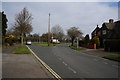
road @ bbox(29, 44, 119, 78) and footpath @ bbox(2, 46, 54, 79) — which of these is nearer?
footpath @ bbox(2, 46, 54, 79)

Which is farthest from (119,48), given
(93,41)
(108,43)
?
(93,41)

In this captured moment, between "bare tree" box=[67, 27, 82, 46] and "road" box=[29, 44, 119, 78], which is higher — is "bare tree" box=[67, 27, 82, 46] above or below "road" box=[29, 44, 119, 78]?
above

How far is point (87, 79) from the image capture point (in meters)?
8.02

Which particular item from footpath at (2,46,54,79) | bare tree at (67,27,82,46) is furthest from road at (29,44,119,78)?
bare tree at (67,27,82,46)

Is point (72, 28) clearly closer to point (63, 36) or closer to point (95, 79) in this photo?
point (63, 36)

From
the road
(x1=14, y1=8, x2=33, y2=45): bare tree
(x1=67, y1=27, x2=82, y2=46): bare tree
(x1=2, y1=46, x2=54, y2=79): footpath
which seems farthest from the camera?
(x1=67, y1=27, x2=82, y2=46): bare tree

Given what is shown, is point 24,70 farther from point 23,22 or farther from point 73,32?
point 73,32

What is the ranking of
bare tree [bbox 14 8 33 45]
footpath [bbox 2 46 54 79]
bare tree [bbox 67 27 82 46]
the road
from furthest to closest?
bare tree [bbox 67 27 82 46]
bare tree [bbox 14 8 33 45]
the road
footpath [bbox 2 46 54 79]

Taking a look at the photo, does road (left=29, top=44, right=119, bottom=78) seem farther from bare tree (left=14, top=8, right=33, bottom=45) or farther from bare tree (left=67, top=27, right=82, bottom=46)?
bare tree (left=67, top=27, right=82, bottom=46)

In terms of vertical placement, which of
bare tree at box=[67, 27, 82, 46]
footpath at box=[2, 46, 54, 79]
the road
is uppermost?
bare tree at box=[67, 27, 82, 46]

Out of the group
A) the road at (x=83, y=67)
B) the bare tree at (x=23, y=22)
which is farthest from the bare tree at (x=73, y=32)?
the road at (x=83, y=67)

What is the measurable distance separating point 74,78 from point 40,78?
64.7 inches

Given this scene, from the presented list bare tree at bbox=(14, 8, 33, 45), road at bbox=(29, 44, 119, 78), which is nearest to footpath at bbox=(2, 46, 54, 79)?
road at bbox=(29, 44, 119, 78)

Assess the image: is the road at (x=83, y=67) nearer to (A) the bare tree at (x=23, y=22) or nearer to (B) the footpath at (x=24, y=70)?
(B) the footpath at (x=24, y=70)
